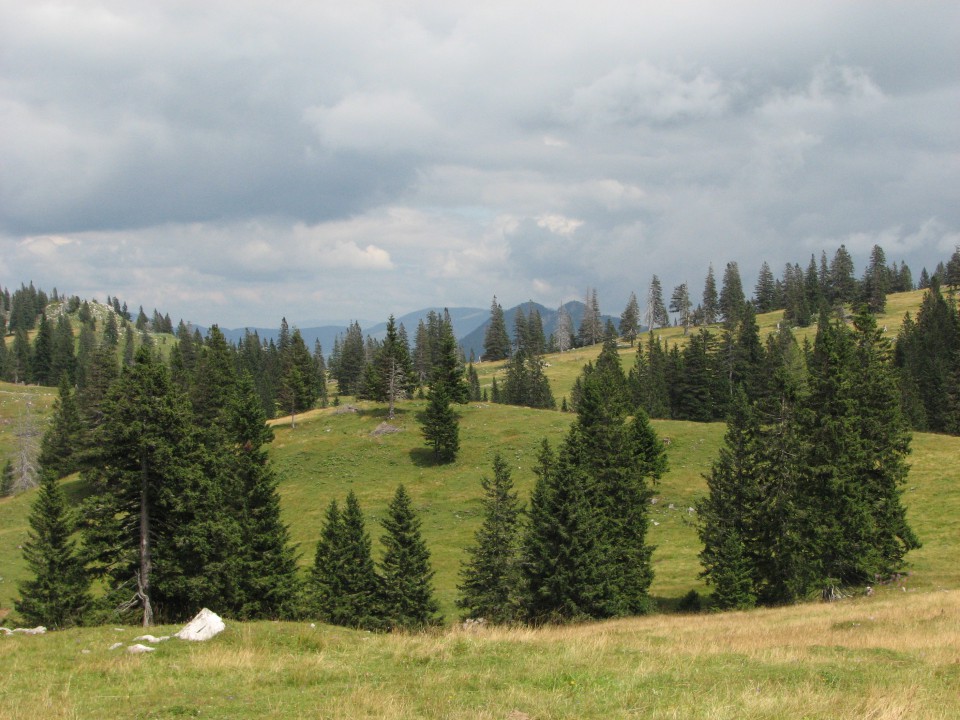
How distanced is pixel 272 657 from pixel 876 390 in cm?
3984

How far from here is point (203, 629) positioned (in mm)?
17578

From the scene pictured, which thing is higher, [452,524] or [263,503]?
[263,503]

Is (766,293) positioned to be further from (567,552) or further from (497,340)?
(567,552)

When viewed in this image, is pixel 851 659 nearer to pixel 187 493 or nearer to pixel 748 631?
pixel 748 631

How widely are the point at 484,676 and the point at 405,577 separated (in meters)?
26.2

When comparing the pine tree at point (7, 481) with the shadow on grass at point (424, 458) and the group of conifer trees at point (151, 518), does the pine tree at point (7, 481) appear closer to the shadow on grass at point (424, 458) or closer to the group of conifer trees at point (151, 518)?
the shadow on grass at point (424, 458)

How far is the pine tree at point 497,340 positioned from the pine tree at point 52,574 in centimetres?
15622

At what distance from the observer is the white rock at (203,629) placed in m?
17.2

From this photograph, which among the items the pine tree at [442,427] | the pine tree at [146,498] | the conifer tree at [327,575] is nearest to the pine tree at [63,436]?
the pine tree at [442,427]

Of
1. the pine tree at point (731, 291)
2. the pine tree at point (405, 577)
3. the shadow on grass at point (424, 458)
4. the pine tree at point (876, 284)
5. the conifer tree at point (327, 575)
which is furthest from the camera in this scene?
the pine tree at point (731, 291)

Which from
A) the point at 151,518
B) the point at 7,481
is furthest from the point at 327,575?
the point at 7,481

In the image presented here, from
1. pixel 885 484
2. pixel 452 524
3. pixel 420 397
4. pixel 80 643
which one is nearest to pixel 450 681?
pixel 80 643

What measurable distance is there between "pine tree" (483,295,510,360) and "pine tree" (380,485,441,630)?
151887 mm

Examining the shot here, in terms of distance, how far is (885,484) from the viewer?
1439 inches
